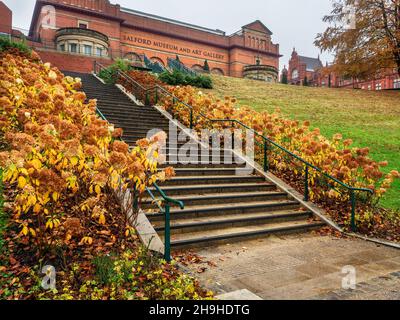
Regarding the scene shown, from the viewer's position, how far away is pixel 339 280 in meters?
4.20

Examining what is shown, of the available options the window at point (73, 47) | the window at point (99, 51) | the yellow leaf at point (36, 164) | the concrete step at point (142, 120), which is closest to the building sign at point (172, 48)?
the window at point (99, 51)

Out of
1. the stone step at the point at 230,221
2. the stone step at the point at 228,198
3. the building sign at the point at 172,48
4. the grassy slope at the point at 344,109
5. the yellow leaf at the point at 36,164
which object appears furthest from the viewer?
the building sign at the point at 172,48

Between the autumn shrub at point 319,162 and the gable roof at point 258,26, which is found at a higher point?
the gable roof at point 258,26

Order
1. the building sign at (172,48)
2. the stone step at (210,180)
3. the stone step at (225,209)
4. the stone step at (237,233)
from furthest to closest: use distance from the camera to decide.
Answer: the building sign at (172,48)
the stone step at (210,180)
the stone step at (225,209)
the stone step at (237,233)

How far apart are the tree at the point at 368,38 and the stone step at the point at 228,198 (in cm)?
2629

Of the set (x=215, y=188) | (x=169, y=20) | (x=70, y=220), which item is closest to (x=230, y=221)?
(x=215, y=188)

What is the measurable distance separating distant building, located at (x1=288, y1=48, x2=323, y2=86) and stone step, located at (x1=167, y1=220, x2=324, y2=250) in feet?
236

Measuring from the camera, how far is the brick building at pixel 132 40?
29781mm

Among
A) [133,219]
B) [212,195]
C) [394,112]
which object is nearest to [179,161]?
[212,195]

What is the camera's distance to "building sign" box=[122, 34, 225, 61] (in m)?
40.7

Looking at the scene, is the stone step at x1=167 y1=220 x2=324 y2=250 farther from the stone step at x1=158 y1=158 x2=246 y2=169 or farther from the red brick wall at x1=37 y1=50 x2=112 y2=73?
the red brick wall at x1=37 y1=50 x2=112 y2=73

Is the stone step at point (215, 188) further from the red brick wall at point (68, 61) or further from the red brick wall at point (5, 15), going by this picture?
the red brick wall at point (5, 15)

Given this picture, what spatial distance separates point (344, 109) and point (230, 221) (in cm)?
1715

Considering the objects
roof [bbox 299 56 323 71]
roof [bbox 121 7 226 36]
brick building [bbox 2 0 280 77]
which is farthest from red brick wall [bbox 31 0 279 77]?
roof [bbox 299 56 323 71]
